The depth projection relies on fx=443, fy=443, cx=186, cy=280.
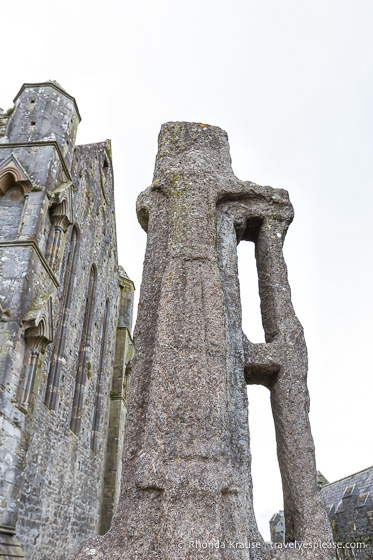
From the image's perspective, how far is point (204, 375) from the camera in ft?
7.70

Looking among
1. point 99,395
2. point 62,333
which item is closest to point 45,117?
point 62,333

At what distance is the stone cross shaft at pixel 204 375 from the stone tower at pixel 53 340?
16.0 ft

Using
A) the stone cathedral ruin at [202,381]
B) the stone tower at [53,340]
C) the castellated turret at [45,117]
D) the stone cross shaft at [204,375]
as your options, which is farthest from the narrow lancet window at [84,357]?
the stone cross shaft at [204,375]

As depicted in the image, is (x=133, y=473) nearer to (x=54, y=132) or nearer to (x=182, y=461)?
(x=182, y=461)

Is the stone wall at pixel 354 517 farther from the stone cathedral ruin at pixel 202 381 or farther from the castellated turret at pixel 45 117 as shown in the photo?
the castellated turret at pixel 45 117

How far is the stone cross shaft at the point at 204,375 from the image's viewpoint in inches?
80.7

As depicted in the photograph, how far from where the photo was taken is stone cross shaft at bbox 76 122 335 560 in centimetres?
205

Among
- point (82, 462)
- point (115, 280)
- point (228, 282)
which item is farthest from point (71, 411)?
point (228, 282)

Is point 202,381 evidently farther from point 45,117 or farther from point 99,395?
point 99,395

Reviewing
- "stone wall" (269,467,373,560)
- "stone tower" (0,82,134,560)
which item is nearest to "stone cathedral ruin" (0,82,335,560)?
"stone tower" (0,82,134,560)

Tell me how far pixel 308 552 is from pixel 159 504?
2.67ft

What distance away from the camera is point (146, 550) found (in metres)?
1.96

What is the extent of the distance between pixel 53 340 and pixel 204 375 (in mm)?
8400

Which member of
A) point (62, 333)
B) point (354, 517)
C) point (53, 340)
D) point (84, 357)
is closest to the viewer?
point (53, 340)
